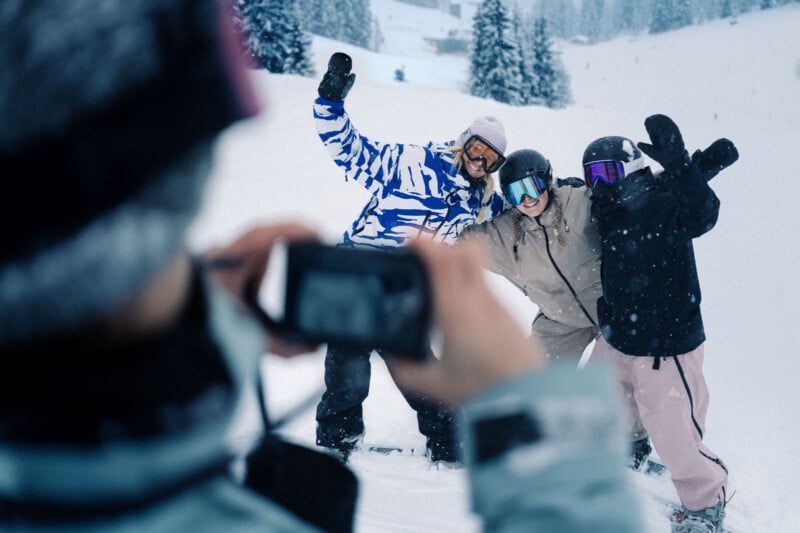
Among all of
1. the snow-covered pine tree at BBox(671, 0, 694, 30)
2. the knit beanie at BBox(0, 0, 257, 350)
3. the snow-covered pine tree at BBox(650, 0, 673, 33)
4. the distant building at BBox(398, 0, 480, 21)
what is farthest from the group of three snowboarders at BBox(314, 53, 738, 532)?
the distant building at BBox(398, 0, 480, 21)

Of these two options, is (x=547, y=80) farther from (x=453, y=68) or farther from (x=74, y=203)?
(x=74, y=203)

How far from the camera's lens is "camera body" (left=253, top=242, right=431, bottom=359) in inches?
26.5

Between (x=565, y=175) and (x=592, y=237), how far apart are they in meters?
7.89

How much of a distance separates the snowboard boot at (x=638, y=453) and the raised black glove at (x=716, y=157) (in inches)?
62.8

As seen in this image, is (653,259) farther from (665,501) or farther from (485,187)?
(665,501)

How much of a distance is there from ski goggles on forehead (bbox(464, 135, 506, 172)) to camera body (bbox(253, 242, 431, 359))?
2.23 m

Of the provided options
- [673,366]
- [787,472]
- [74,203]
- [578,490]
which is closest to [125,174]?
[74,203]

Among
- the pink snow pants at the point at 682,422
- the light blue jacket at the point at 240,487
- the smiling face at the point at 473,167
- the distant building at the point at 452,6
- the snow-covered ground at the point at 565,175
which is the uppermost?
the distant building at the point at 452,6

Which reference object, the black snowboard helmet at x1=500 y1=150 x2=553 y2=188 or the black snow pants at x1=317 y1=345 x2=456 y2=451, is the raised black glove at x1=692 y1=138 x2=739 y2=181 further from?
the black snow pants at x1=317 y1=345 x2=456 y2=451

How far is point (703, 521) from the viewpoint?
8.68ft

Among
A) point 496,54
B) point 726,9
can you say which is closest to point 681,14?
point 726,9

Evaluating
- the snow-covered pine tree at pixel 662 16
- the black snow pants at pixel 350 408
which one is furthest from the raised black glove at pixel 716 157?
the snow-covered pine tree at pixel 662 16

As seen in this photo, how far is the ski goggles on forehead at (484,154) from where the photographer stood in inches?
112

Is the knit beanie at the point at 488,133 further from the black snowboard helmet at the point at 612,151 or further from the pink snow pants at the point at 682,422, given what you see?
the pink snow pants at the point at 682,422
